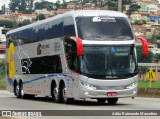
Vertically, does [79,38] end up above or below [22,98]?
above

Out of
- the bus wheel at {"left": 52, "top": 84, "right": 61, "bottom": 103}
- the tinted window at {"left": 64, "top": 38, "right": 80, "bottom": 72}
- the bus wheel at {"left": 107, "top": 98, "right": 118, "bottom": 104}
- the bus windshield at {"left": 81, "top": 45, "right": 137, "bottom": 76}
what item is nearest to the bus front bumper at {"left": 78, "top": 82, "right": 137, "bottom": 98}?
the bus windshield at {"left": 81, "top": 45, "right": 137, "bottom": 76}

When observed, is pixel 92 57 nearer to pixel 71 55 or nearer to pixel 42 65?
pixel 71 55

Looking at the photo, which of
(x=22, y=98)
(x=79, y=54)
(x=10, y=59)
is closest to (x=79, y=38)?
(x=79, y=54)

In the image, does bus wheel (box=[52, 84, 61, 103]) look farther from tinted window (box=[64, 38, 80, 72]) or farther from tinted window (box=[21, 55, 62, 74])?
tinted window (box=[64, 38, 80, 72])

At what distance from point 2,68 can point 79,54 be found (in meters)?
93.6

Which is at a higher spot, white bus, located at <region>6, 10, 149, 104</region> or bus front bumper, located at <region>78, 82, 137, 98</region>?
white bus, located at <region>6, 10, 149, 104</region>

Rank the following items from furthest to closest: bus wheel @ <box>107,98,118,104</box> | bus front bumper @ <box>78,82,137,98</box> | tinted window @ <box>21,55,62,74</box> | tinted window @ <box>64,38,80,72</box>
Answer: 1. tinted window @ <box>21,55,62,74</box>
2. bus wheel @ <box>107,98,118,104</box>
3. tinted window @ <box>64,38,80,72</box>
4. bus front bumper @ <box>78,82,137,98</box>

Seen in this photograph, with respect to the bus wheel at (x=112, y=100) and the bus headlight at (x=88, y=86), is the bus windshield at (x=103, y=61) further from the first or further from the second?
the bus wheel at (x=112, y=100)

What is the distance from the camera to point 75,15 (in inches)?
996

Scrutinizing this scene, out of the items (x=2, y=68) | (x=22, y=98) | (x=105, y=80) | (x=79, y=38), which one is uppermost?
(x=79, y=38)

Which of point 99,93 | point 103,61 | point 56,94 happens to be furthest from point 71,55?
point 56,94

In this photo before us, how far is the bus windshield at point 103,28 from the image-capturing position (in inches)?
971

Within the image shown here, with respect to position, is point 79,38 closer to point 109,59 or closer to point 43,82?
point 109,59

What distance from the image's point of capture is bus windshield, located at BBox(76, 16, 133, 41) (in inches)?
971
